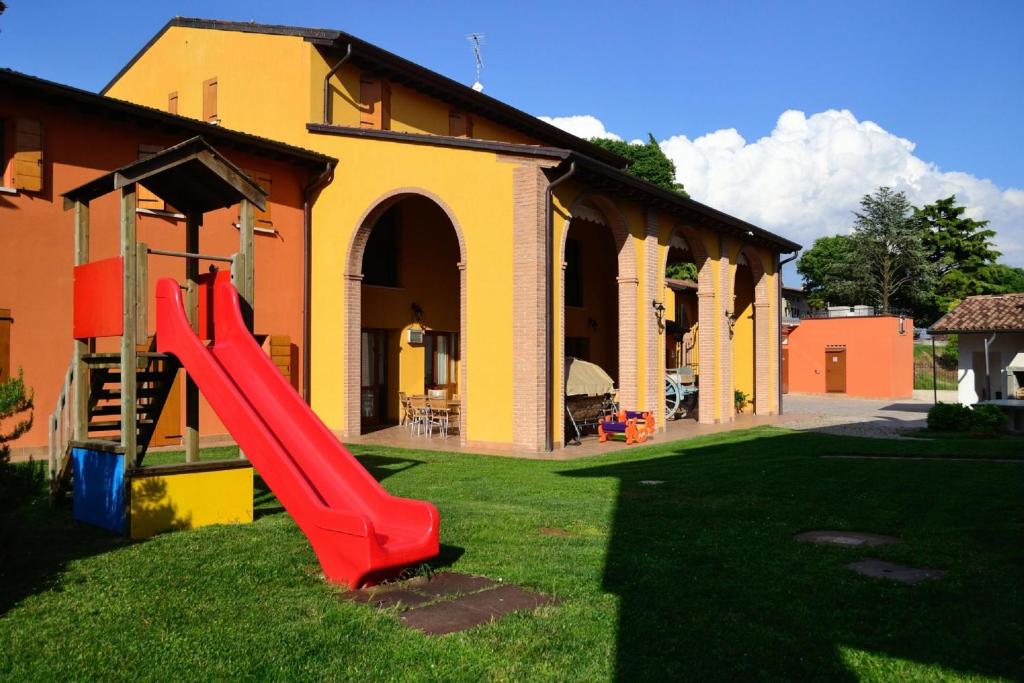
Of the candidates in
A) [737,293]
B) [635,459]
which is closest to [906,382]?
A: [737,293]

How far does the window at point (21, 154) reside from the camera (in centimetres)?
1131

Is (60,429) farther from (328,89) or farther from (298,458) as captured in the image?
(328,89)

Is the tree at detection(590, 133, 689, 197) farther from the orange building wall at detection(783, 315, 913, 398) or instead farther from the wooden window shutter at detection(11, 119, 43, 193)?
the wooden window shutter at detection(11, 119, 43, 193)

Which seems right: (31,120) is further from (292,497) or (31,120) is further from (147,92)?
(292,497)

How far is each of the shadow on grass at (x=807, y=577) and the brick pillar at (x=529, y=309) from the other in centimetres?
346

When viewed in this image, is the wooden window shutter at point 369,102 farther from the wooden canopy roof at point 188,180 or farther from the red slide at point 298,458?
the red slide at point 298,458

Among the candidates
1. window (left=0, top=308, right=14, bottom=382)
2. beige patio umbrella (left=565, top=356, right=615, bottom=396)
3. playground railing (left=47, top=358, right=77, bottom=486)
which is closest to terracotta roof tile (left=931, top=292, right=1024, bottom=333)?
beige patio umbrella (left=565, top=356, right=615, bottom=396)

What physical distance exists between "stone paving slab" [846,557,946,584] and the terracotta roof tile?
50.6 ft

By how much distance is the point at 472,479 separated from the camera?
32.0 feet

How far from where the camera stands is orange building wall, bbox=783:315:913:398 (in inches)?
1265

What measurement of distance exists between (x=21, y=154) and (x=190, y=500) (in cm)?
741

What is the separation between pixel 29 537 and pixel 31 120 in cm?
775

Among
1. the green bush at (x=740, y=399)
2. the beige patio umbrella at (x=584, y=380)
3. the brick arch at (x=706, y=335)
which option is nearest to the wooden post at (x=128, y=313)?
the beige patio umbrella at (x=584, y=380)

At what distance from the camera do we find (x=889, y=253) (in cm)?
4812
